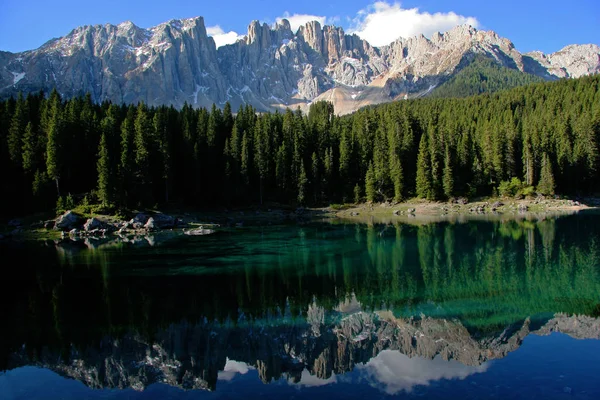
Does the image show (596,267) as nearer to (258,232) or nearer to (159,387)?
(159,387)

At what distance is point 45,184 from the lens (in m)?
65.3

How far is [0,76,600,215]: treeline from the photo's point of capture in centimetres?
6827

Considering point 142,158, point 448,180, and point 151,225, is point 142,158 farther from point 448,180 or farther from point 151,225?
point 448,180

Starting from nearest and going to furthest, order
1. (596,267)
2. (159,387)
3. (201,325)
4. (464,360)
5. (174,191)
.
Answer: (159,387) < (464,360) < (201,325) < (596,267) < (174,191)

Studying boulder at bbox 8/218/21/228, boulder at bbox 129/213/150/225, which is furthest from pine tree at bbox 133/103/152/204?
boulder at bbox 8/218/21/228

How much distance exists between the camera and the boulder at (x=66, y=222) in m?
58.4

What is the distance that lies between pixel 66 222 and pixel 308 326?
51822mm

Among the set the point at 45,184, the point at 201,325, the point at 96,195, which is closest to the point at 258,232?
the point at 96,195

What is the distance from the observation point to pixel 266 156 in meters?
95.1

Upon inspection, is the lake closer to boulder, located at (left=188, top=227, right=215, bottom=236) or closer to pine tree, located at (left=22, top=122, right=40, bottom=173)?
boulder, located at (left=188, top=227, right=215, bottom=236)

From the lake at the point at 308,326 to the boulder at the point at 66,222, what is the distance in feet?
70.0

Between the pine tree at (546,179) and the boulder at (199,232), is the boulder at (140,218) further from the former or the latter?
the pine tree at (546,179)

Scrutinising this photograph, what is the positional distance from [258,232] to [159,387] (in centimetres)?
4526

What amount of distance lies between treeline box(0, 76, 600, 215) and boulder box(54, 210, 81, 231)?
5.62m
